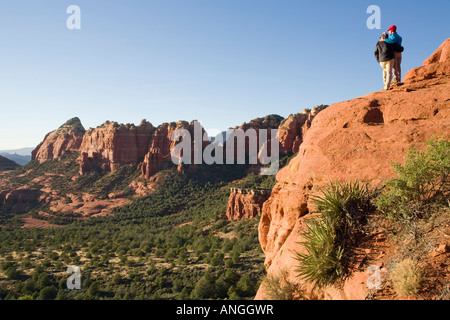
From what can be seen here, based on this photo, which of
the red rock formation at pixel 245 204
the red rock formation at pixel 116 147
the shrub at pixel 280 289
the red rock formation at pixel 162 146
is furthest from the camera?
the red rock formation at pixel 116 147

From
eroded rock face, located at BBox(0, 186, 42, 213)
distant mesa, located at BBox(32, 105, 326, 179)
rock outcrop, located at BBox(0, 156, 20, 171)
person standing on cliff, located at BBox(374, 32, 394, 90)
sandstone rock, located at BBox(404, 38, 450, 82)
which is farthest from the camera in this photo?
rock outcrop, located at BBox(0, 156, 20, 171)

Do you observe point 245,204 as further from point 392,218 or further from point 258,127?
point 258,127

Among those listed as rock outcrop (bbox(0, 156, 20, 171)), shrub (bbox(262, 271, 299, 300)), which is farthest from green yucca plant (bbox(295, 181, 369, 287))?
rock outcrop (bbox(0, 156, 20, 171))

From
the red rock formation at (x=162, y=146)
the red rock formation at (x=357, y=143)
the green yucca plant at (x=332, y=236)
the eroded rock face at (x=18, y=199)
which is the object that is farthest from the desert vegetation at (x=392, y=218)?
the eroded rock face at (x=18, y=199)

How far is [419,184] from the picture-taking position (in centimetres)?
527

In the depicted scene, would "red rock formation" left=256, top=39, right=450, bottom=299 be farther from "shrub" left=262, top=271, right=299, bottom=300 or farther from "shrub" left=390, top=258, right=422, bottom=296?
"shrub" left=390, top=258, right=422, bottom=296

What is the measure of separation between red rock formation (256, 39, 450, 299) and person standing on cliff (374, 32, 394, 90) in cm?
85

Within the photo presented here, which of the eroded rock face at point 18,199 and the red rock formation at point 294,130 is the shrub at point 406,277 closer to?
the red rock formation at point 294,130

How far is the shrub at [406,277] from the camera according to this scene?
13.0ft

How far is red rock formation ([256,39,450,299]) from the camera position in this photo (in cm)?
630

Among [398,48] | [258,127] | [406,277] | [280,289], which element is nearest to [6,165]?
[258,127]

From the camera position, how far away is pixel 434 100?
7.15 m

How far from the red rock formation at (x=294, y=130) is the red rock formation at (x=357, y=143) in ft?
211
